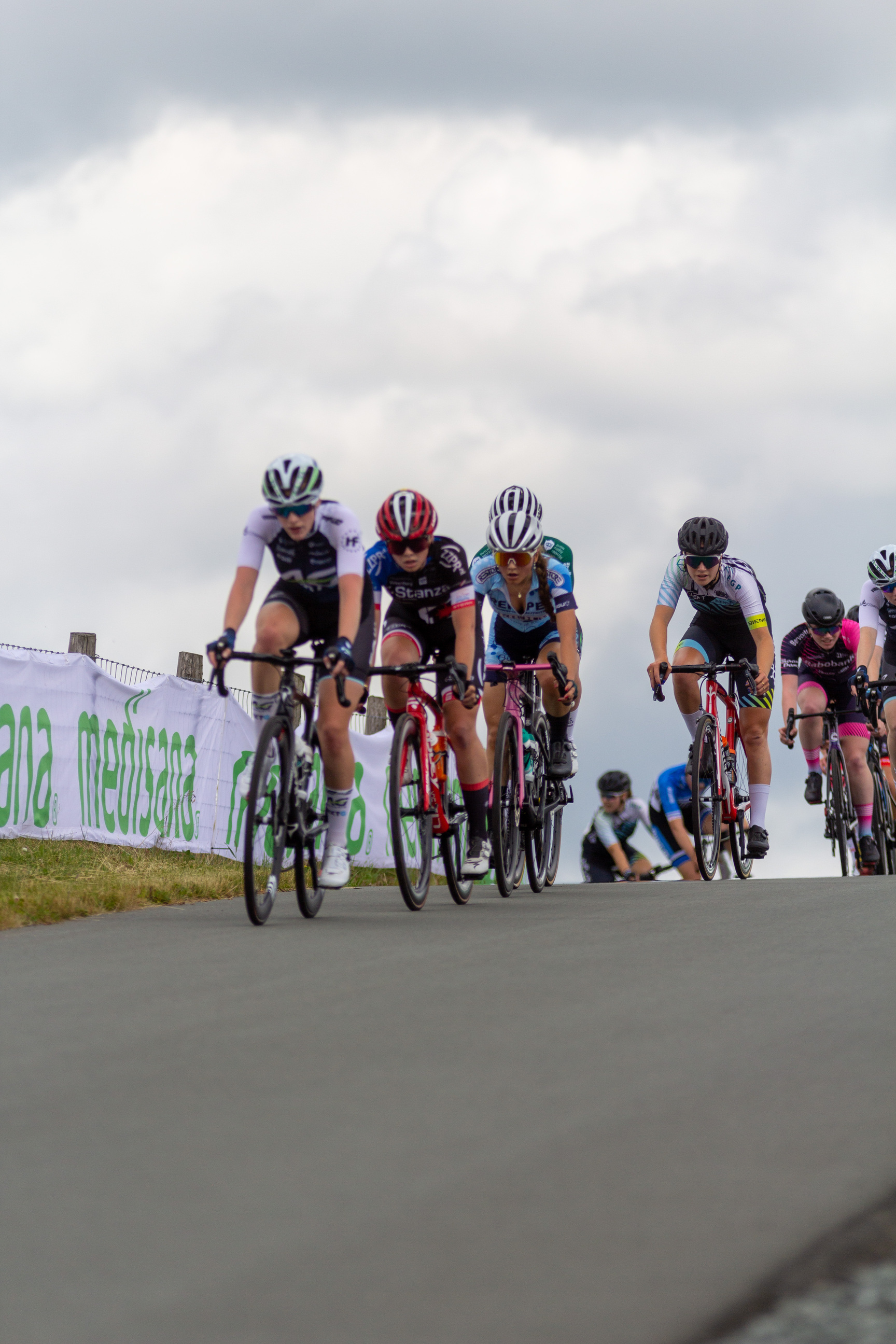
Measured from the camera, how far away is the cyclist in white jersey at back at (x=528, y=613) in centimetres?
983

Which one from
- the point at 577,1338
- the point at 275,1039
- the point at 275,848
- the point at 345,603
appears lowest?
the point at 577,1338

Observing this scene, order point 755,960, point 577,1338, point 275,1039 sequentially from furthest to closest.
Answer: point 755,960
point 275,1039
point 577,1338

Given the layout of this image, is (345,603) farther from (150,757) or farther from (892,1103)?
(150,757)

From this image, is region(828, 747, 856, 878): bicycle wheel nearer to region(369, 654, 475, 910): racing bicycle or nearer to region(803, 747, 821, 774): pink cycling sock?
region(803, 747, 821, 774): pink cycling sock

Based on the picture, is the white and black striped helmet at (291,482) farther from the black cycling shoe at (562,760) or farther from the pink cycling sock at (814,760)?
the pink cycling sock at (814,760)

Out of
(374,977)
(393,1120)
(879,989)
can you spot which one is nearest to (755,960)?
(879,989)

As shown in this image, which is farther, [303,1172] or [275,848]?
[275,848]

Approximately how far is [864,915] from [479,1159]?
16.7ft

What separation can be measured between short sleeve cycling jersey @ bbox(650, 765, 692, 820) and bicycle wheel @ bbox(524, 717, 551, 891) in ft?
19.8

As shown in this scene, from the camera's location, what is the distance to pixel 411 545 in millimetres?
8836

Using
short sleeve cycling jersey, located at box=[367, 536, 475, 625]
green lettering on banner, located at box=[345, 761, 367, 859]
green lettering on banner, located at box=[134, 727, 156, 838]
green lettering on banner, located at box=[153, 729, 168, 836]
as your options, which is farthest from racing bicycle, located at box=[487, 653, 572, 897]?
green lettering on banner, located at box=[345, 761, 367, 859]

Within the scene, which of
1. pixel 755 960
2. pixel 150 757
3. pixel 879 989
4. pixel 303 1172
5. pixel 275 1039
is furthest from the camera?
pixel 150 757

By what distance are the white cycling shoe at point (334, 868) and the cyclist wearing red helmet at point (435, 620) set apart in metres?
0.88

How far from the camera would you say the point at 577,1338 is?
2.46m
